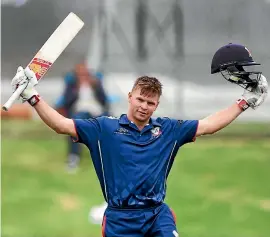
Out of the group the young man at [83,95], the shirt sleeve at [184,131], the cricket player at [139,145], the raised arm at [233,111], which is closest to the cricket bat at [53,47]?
the cricket player at [139,145]

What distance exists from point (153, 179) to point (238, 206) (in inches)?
286

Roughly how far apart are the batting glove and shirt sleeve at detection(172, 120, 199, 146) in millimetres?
1049

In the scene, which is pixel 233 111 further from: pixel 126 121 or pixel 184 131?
pixel 126 121

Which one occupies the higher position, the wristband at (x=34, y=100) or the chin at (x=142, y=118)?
the wristband at (x=34, y=100)

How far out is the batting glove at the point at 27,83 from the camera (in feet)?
19.6

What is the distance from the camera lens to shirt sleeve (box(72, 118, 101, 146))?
6.38 metres

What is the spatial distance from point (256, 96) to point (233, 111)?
20 cm

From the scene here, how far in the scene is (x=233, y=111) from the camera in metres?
6.59

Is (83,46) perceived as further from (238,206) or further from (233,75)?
(233,75)

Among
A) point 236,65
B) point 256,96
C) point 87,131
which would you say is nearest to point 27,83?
point 87,131

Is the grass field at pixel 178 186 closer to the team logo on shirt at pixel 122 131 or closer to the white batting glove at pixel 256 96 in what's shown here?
the white batting glove at pixel 256 96

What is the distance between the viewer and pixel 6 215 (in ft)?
42.5

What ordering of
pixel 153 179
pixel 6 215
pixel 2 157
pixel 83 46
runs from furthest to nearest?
pixel 83 46
pixel 2 157
pixel 6 215
pixel 153 179

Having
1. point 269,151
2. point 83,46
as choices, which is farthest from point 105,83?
point 269,151
